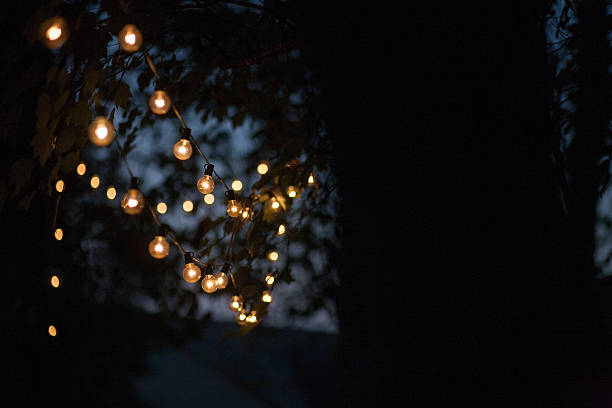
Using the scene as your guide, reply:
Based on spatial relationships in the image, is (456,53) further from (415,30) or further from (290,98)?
(290,98)

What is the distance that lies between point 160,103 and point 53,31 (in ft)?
1.05

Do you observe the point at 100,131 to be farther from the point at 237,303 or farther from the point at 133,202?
the point at 237,303

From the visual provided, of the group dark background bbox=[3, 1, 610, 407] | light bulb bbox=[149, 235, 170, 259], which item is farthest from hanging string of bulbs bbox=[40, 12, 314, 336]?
dark background bbox=[3, 1, 610, 407]

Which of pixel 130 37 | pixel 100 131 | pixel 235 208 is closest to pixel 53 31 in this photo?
pixel 130 37

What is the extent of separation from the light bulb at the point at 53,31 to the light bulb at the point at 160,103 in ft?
0.88

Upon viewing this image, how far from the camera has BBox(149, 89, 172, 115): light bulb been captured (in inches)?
45.8

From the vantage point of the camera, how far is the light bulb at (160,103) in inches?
45.8

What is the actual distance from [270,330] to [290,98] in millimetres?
3157

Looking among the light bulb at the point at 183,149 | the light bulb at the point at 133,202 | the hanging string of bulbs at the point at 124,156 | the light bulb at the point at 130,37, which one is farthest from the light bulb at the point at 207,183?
the light bulb at the point at 130,37

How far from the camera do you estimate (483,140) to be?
3.99ft

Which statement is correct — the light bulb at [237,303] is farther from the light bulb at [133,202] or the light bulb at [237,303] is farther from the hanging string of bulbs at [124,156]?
the light bulb at [133,202]

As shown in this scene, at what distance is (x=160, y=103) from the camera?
117cm

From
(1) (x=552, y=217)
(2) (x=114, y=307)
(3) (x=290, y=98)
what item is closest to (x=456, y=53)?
(1) (x=552, y=217)

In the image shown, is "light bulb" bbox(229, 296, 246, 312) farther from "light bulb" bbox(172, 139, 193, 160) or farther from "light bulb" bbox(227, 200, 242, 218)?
"light bulb" bbox(172, 139, 193, 160)
